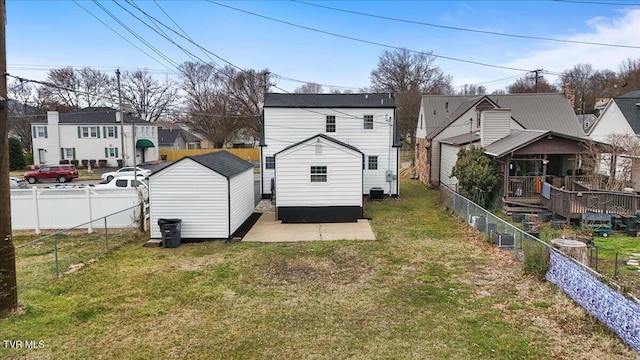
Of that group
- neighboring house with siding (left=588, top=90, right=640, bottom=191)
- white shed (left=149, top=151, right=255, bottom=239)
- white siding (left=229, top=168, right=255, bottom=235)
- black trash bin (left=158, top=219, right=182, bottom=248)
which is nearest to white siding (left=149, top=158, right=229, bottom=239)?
white shed (left=149, top=151, right=255, bottom=239)

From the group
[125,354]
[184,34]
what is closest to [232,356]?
[125,354]

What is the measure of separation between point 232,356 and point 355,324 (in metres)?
2.32

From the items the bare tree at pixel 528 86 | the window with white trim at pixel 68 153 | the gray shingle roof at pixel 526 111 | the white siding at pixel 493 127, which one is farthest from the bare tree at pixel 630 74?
the window with white trim at pixel 68 153

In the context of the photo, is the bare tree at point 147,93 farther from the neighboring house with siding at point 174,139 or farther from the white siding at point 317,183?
the white siding at point 317,183

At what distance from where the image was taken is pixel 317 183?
17.1 m

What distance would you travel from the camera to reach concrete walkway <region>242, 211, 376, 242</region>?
14164 mm

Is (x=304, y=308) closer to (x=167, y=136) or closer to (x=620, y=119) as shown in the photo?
(x=620, y=119)

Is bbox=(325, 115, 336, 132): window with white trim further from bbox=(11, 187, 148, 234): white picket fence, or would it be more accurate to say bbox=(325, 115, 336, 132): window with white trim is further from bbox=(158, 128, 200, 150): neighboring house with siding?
bbox=(158, 128, 200, 150): neighboring house with siding

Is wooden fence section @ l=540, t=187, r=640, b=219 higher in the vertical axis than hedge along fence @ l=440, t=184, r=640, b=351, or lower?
higher

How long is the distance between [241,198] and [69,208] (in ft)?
21.8

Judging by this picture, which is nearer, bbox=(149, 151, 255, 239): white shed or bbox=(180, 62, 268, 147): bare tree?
bbox=(149, 151, 255, 239): white shed

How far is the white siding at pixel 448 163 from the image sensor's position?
75.0ft

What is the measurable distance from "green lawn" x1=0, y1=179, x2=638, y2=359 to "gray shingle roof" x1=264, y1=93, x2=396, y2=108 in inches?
469

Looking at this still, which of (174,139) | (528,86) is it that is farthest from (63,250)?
(528,86)
